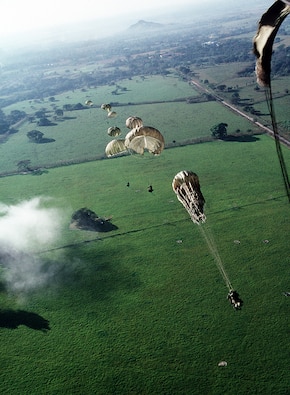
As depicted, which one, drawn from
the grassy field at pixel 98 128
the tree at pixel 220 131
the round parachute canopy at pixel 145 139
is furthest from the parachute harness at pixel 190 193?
the grassy field at pixel 98 128

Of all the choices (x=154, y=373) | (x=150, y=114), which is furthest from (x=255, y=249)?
(x=150, y=114)

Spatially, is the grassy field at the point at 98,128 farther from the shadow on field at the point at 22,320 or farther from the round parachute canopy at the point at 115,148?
the shadow on field at the point at 22,320

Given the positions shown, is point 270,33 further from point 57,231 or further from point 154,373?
point 57,231

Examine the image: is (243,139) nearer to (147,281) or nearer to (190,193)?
(147,281)

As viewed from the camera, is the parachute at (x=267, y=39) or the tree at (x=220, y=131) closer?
the parachute at (x=267, y=39)

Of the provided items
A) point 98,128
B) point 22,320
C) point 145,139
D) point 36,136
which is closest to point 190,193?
point 145,139
